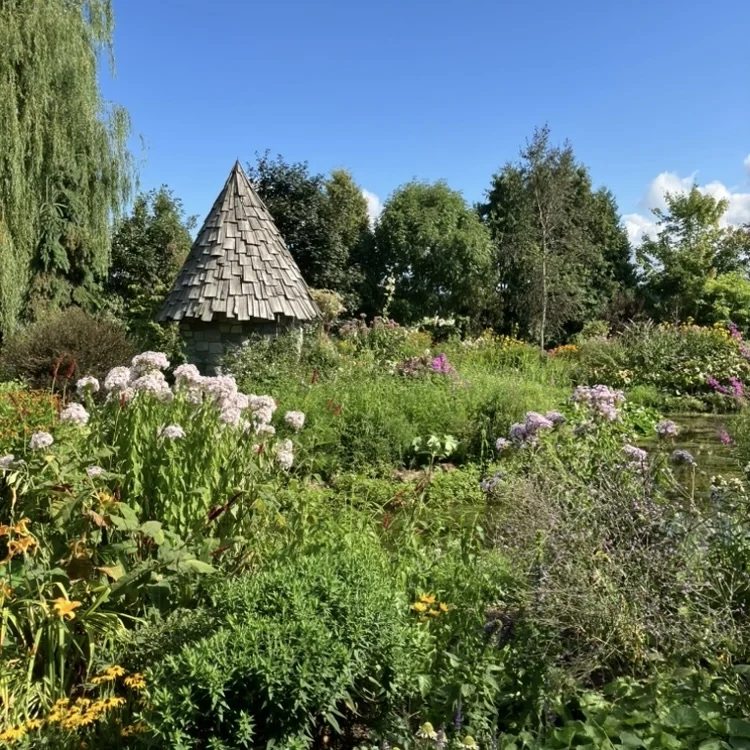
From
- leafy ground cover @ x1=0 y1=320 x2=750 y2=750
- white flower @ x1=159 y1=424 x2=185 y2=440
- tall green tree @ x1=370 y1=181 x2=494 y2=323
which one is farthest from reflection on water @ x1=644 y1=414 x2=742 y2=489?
tall green tree @ x1=370 y1=181 x2=494 y2=323

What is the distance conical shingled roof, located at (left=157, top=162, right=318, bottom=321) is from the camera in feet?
30.7

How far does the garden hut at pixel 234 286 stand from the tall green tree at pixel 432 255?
10291mm

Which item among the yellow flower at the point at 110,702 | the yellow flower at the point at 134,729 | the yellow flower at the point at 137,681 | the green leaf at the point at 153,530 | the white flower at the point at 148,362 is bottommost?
the yellow flower at the point at 134,729

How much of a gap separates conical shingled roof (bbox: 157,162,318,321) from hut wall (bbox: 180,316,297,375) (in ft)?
0.73

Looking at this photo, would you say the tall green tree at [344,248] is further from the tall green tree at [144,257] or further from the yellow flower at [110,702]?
the yellow flower at [110,702]

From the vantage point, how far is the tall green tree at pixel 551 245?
19047 mm

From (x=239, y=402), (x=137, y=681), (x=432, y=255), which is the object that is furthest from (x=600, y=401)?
(x=432, y=255)

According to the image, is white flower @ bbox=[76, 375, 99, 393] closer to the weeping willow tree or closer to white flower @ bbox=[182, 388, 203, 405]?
A: white flower @ bbox=[182, 388, 203, 405]

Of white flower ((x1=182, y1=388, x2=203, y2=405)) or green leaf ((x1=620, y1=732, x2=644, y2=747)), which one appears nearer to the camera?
green leaf ((x1=620, y1=732, x2=644, y2=747))

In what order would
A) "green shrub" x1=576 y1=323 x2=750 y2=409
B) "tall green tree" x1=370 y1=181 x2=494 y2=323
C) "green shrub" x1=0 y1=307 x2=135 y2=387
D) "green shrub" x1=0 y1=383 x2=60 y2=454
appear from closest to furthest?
"green shrub" x1=0 y1=383 x2=60 y2=454
"green shrub" x1=0 y1=307 x2=135 y2=387
"green shrub" x1=576 y1=323 x2=750 y2=409
"tall green tree" x1=370 y1=181 x2=494 y2=323

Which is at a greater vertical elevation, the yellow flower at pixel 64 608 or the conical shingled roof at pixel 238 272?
the conical shingled roof at pixel 238 272

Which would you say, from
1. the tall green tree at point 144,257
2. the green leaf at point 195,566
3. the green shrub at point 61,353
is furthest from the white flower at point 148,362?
the tall green tree at point 144,257

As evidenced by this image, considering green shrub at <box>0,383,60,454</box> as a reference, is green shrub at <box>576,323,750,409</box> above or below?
above

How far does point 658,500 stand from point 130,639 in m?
2.25
